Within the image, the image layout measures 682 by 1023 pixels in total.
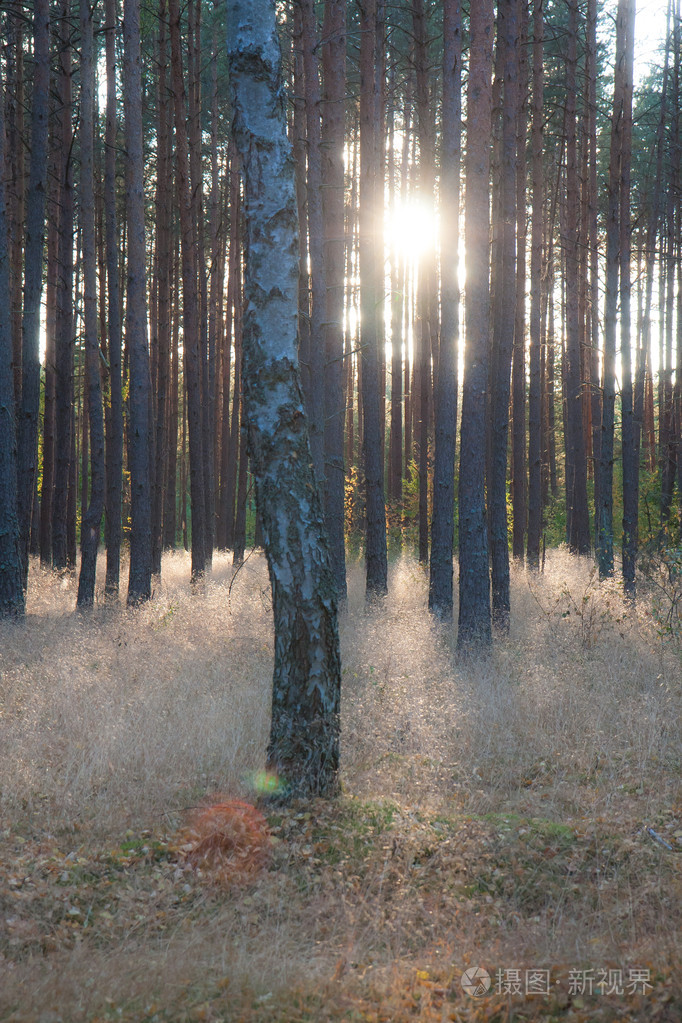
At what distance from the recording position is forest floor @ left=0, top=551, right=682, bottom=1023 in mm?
3047

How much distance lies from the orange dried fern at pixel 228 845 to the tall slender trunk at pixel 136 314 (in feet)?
25.1

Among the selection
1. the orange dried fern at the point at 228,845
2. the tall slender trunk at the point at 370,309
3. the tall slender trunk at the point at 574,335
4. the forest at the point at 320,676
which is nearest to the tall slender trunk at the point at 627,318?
the forest at the point at 320,676

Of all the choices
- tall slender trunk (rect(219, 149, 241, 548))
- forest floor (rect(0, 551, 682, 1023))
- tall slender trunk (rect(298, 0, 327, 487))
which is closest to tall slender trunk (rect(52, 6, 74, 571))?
tall slender trunk (rect(298, 0, 327, 487))

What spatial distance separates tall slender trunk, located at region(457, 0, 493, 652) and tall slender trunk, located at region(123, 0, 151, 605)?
5154mm

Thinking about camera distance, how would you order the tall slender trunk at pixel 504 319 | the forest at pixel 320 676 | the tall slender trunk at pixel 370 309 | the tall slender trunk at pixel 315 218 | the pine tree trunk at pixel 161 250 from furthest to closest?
1. the pine tree trunk at pixel 161 250
2. the tall slender trunk at pixel 370 309
3. the tall slender trunk at pixel 315 218
4. the tall slender trunk at pixel 504 319
5. the forest at pixel 320 676

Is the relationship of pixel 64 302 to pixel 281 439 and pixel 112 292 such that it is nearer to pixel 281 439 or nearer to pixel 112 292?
pixel 112 292

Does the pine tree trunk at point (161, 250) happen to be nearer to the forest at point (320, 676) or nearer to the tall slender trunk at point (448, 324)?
the forest at point (320, 676)

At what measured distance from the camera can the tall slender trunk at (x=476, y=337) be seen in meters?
8.67

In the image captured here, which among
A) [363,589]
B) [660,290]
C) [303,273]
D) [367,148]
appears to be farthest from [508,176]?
[660,290]

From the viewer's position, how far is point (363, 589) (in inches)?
549

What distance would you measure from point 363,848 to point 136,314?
9263mm

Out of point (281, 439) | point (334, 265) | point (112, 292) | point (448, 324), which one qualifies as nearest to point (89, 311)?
point (112, 292)

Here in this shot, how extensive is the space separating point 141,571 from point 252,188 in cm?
801

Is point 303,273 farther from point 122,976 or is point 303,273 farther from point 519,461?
point 122,976
